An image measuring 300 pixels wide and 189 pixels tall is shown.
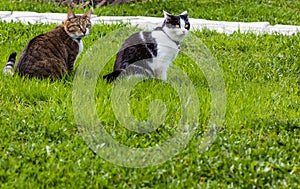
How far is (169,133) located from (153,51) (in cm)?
157

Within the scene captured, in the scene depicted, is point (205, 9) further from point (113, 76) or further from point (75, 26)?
point (113, 76)

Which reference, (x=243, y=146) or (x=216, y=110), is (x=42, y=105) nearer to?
(x=216, y=110)

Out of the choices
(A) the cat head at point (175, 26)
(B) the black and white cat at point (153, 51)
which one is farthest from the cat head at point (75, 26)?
(A) the cat head at point (175, 26)

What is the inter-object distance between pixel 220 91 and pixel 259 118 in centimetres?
85

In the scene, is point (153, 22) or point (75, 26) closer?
point (75, 26)

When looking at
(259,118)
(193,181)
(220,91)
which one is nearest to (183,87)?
(220,91)

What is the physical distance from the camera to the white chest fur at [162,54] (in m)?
6.00

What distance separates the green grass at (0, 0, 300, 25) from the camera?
33.8 feet

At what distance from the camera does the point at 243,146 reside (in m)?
4.41

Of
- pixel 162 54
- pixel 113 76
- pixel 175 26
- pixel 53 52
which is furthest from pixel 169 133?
pixel 53 52

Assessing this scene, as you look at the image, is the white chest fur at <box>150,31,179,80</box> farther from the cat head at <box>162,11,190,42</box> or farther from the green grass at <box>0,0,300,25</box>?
the green grass at <box>0,0,300,25</box>

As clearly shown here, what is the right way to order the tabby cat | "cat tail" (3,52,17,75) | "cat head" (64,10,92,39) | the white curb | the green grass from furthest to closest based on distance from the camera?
the green grass, the white curb, "cat head" (64,10,92,39), "cat tail" (3,52,17,75), the tabby cat

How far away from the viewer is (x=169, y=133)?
184 inches

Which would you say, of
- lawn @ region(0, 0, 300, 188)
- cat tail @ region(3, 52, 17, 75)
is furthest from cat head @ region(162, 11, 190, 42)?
cat tail @ region(3, 52, 17, 75)
